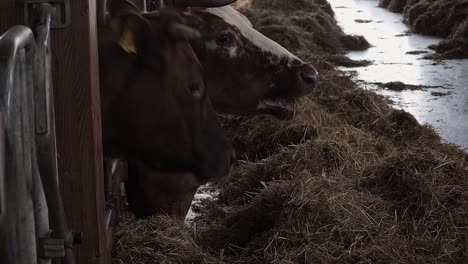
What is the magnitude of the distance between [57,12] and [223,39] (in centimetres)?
195

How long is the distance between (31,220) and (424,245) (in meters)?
2.20

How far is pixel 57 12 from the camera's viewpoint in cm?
219

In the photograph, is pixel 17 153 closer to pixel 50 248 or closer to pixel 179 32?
pixel 50 248

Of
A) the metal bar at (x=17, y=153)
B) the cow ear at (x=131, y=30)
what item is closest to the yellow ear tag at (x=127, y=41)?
the cow ear at (x=131, y=30)

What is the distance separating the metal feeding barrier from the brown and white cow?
1.99m

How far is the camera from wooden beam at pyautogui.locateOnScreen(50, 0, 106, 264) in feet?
7.46

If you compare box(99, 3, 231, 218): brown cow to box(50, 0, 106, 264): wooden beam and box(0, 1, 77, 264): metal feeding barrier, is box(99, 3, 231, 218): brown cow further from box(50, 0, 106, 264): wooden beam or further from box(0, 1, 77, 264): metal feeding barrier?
box(0, 1, 77, 264): metal feeding barrier

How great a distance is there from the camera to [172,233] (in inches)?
131

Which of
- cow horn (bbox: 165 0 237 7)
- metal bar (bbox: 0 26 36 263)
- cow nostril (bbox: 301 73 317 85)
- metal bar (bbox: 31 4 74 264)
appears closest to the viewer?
metal bar (bbox: 0 26 36 263)

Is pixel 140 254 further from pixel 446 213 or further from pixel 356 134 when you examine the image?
pixel 356 134

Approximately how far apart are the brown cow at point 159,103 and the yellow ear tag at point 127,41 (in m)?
0.03

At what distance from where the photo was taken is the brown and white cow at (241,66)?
4.04 m

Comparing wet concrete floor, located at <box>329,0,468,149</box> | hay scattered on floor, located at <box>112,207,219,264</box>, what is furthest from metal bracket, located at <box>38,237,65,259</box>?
wet concrete floor, located at <box>329,0,468,149</box>

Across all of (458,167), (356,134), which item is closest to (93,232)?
(458,167)
